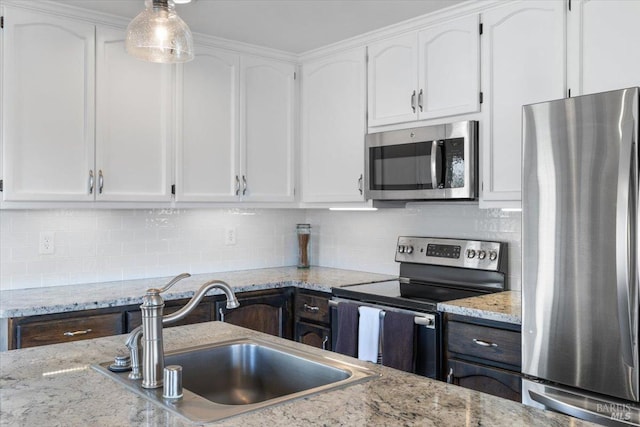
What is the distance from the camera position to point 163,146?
3359 millimetres

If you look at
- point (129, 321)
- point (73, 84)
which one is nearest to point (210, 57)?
point (73, 84)

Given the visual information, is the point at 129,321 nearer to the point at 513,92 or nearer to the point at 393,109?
the point at 393,109

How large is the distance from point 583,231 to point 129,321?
2.15m

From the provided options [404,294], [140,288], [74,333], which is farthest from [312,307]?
[74,333]

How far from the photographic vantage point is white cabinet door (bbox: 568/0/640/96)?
7.70 feet

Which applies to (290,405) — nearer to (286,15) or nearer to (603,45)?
(603,45)

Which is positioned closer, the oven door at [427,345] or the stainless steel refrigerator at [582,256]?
the stainless steel refrigerator at [582,256]

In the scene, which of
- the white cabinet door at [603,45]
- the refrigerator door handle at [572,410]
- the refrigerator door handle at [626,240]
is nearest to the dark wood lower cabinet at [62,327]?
the refrigerator door handle at [572,410]

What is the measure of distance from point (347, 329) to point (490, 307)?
2.84ft

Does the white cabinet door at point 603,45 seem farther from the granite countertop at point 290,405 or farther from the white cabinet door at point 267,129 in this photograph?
the white cabinet door at point 267,129

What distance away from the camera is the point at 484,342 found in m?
2.46

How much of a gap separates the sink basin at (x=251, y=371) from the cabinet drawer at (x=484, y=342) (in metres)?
1.01

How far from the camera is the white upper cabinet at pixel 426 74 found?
9.80 feet

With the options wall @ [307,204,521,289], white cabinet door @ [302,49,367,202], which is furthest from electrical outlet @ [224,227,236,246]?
wall @ [307,204,521,289]
